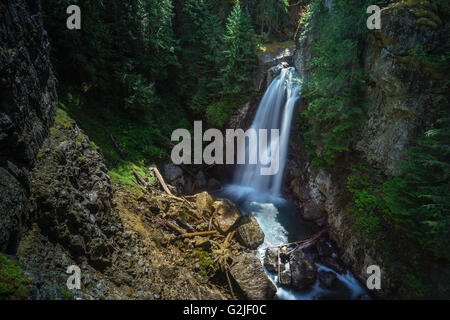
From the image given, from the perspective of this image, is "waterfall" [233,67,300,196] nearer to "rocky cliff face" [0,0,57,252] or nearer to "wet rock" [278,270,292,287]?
"wet rock" [278,270,292,287]

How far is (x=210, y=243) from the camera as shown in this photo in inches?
276

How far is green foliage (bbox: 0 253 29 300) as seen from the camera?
2202 mm

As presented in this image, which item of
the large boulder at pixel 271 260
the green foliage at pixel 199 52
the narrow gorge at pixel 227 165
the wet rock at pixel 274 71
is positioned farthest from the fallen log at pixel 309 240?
the green foliage at pixel 199 52

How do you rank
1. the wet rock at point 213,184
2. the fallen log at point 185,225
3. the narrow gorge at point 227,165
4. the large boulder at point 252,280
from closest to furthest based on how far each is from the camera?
the narrow gorge at point 227,165 → the large boulder at point 252,280 → the fallen log at point 185,225 → the wet rock at point 213,184

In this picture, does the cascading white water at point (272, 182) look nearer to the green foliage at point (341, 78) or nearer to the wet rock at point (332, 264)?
the wet rock at point (332, 264)

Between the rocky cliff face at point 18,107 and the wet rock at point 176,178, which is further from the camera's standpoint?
the wet rock at point 176,178

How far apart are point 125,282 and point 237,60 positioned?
41.7 ft

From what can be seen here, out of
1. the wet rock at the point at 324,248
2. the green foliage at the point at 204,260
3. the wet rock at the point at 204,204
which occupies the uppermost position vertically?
the wet rock at the point at 204,204

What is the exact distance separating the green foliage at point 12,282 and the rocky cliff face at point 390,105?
8.30 metres

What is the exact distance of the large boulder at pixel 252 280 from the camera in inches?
235

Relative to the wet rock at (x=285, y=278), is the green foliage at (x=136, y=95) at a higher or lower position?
higher

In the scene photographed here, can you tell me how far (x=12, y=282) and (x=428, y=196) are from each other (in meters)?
7.36

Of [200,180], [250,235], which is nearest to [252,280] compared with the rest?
[250,235]
